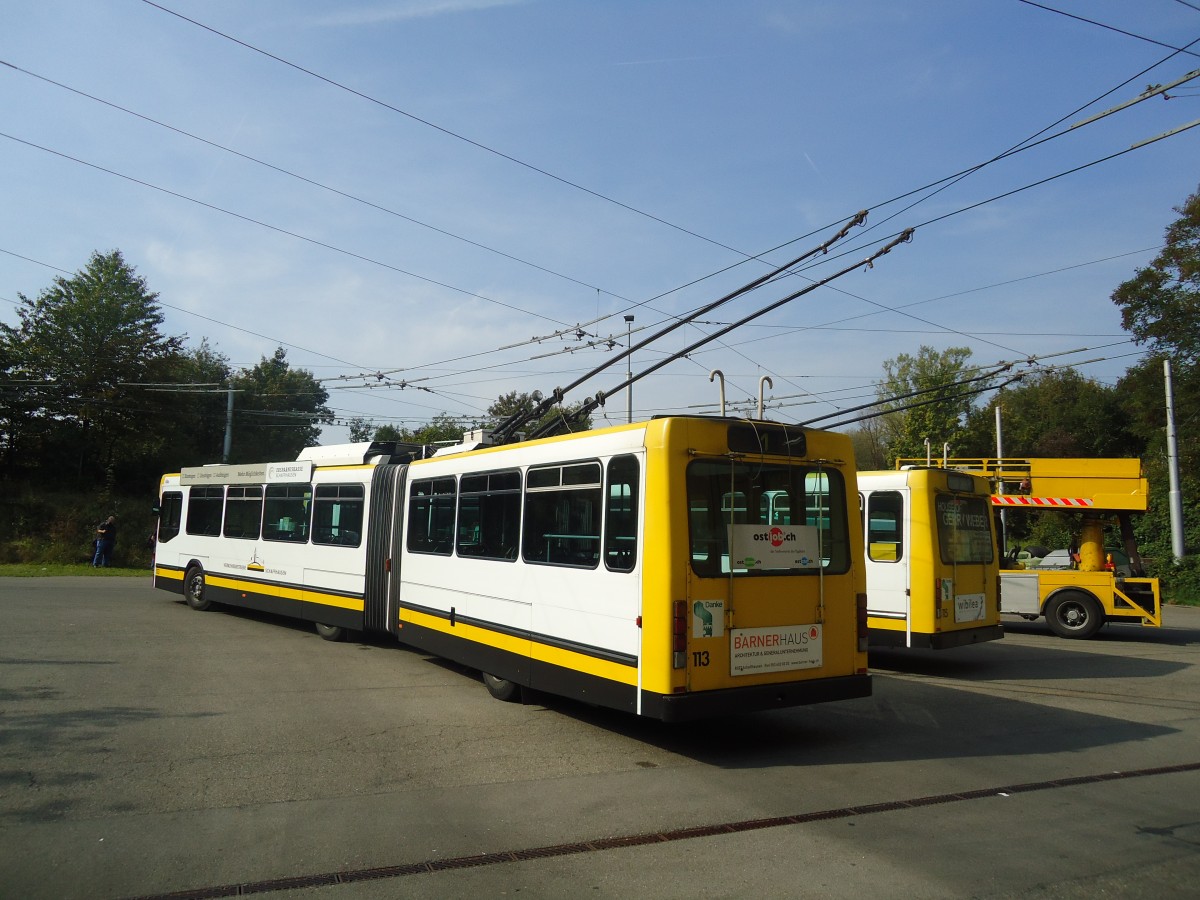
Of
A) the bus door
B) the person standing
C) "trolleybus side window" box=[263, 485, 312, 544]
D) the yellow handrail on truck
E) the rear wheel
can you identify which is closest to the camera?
the bus door

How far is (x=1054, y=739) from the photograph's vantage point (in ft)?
26.7

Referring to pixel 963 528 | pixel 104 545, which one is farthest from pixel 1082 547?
pixel 104 545

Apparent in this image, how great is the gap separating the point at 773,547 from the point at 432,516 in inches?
208

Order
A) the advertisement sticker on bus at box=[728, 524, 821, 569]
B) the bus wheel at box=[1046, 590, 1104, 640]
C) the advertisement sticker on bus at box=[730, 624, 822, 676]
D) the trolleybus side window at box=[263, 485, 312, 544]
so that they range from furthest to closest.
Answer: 1. the bus wheel at box=[1046, 590, 1104, 640]
2. the trolleybus side window at box=[263, 485, 312, 544]
3. the advertisement sticker on bus at box=[728, 524, 821, 569]
4. the advertisement sticker on bus at box=[730, 624, 822, 676]

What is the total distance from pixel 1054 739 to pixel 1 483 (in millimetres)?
43028

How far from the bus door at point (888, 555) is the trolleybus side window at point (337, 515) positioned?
24.8ft

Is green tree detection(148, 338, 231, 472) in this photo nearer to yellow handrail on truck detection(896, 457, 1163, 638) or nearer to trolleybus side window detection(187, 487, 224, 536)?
trolleybus side window detection(187, 487, 224, 536)

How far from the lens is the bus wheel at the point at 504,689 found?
9406mm

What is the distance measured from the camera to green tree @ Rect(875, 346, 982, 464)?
173 feet

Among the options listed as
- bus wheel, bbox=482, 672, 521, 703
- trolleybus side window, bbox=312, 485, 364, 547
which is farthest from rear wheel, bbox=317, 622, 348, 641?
bus wheel, bbox=482, 672, 521, 703

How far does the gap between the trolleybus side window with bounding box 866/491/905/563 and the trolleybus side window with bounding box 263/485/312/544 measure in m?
9.01

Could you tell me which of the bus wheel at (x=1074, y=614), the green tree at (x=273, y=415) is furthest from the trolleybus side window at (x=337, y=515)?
the green tree at (x=273, y=415)

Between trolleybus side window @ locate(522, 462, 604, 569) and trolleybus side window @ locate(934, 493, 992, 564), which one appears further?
trolleybus side window @ locate(934, 493, 992, 564)

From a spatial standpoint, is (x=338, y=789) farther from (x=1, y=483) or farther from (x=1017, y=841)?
(x=1, y=483)
